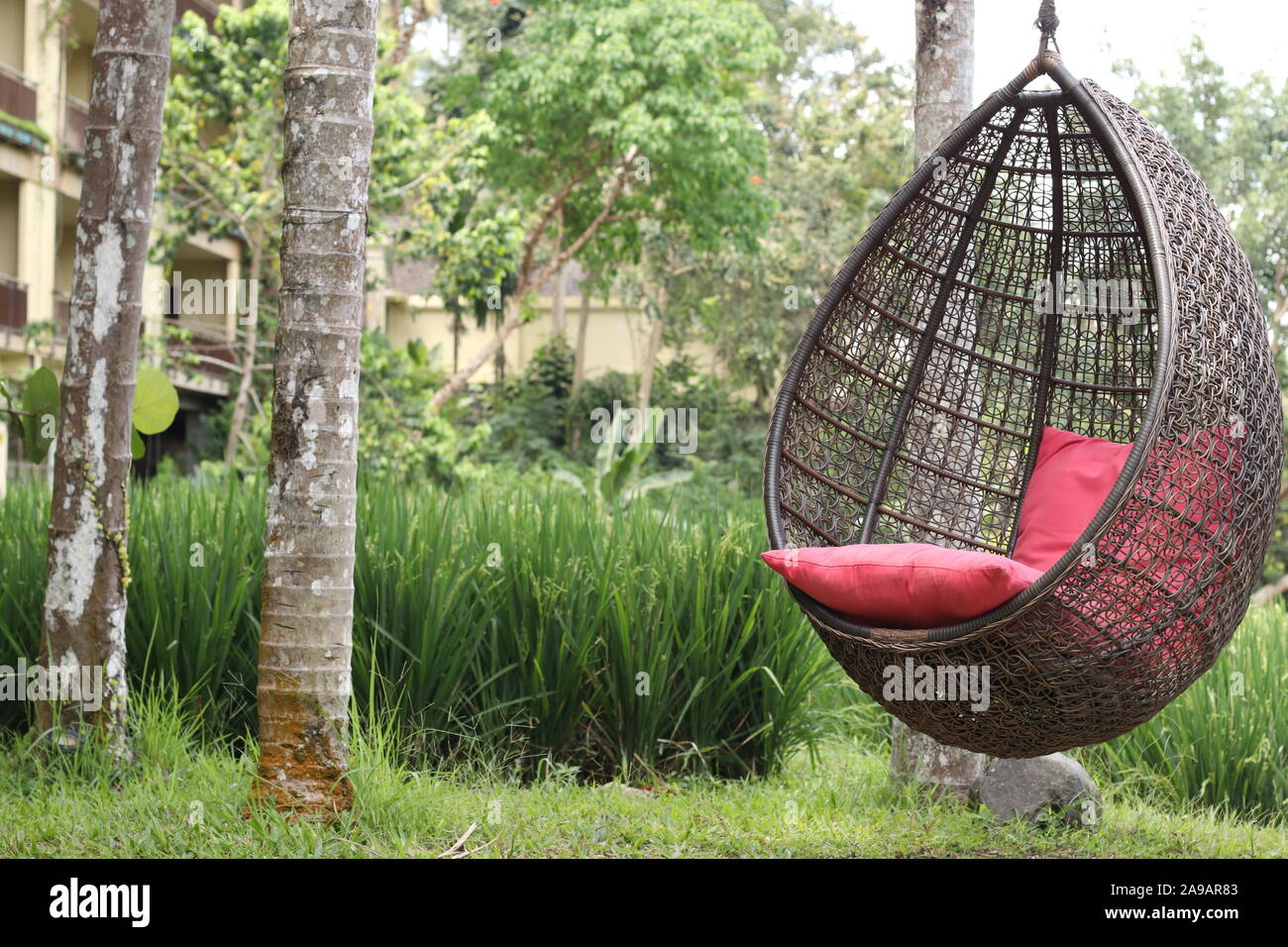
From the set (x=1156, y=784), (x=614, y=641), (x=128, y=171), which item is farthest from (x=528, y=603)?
(x=1156, y=784)

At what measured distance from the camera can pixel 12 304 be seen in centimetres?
1199

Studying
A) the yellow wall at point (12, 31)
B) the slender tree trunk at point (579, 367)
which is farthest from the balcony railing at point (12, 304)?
the slender tree trunk at point (579, 367)

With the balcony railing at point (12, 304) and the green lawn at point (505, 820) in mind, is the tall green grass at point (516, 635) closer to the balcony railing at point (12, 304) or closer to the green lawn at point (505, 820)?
the green lawn at point (505, 820)

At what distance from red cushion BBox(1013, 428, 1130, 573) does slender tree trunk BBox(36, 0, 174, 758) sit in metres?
2.53

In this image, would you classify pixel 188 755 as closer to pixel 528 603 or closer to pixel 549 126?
pixel 528 603

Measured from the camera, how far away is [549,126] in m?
13.6

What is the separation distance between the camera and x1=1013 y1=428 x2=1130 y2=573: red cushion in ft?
11.8

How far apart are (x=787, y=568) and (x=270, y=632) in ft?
3.92

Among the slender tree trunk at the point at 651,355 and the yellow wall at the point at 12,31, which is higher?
the yellow wall at the point at 12,31

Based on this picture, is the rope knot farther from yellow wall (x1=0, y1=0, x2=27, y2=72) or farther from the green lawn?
yellow wall (x1=0, y1=0, x2=27, y2=72)

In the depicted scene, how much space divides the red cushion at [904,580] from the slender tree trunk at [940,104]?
0.98 meters

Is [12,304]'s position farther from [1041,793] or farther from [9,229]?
[1041,793]

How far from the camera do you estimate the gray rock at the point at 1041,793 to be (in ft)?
12.0

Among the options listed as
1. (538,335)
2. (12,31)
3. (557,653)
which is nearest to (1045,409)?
(557,653)
